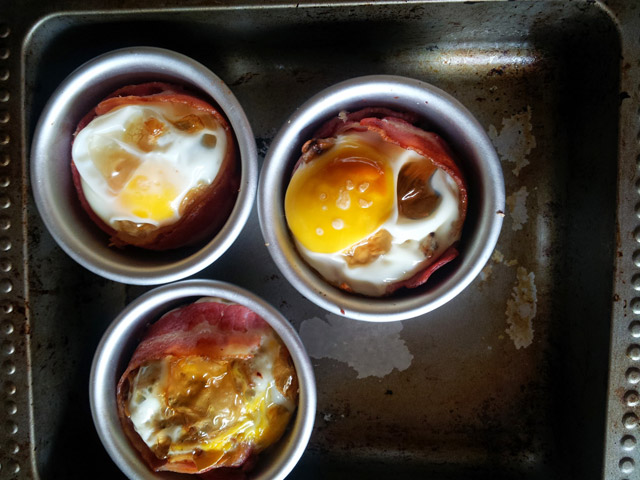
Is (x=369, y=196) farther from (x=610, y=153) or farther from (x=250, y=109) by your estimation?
(x=610, y=153)

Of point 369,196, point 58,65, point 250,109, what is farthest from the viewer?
point 250,109

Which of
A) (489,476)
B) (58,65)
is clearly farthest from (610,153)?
(58,65)

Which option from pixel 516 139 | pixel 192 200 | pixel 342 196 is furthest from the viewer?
pixel 516 139

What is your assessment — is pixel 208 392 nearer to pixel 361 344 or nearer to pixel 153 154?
pixel 361 344

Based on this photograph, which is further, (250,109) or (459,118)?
(250,109)

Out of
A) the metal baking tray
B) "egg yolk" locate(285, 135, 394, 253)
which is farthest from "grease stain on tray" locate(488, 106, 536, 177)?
"egg yolk" locate(285, 135, 394, 253)

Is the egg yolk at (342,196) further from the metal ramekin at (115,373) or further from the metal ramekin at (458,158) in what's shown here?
the metal ramekin at (115,373)

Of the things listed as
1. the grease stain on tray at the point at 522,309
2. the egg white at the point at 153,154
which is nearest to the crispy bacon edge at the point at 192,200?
the egg white at the point at 153,154

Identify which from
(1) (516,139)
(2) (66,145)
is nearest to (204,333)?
(2) (66,145)
